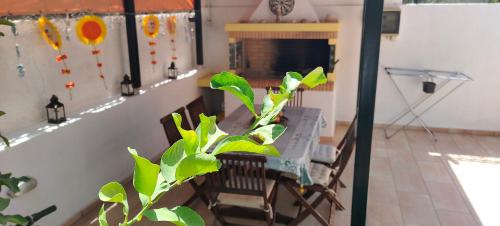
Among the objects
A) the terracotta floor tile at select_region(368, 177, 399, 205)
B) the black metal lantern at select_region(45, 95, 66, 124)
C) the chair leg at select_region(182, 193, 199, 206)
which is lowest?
the terracotta floor tile at select_region(368, 177, 399, 205)

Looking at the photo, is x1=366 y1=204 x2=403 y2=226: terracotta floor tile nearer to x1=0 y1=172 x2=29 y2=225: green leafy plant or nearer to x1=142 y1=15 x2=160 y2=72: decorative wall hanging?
x1=0 y1=172 x2=29 y2=225: green leafy plant

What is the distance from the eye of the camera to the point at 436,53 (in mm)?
4914

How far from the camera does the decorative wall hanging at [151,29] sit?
4.10 meters

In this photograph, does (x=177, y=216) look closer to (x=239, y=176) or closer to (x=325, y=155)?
(x=239, y=176)

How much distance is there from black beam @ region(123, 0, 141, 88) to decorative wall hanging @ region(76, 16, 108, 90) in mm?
389

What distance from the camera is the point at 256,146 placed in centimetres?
48

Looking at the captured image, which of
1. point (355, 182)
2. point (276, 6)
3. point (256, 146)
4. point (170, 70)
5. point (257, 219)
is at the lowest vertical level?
point (257, 219)

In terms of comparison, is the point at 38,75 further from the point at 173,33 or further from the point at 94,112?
the point at 173,33

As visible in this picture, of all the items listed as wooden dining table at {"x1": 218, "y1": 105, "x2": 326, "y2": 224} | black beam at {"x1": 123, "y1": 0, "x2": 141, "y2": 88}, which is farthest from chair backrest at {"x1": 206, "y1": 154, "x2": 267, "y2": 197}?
black beam at {"x1": 123, "y1": 0, "x2": 141, "y2": 88}

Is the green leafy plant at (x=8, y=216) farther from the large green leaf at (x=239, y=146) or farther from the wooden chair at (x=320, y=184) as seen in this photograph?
the wooden chair at (x=320, y=184)

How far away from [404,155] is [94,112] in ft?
10.8

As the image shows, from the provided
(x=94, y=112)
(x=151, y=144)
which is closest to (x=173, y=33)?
(x=151, y=144)

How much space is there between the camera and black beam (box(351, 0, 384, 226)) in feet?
5.65

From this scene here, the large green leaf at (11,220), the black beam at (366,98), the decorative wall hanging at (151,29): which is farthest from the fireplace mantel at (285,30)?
the large green leaf at (11,220)
